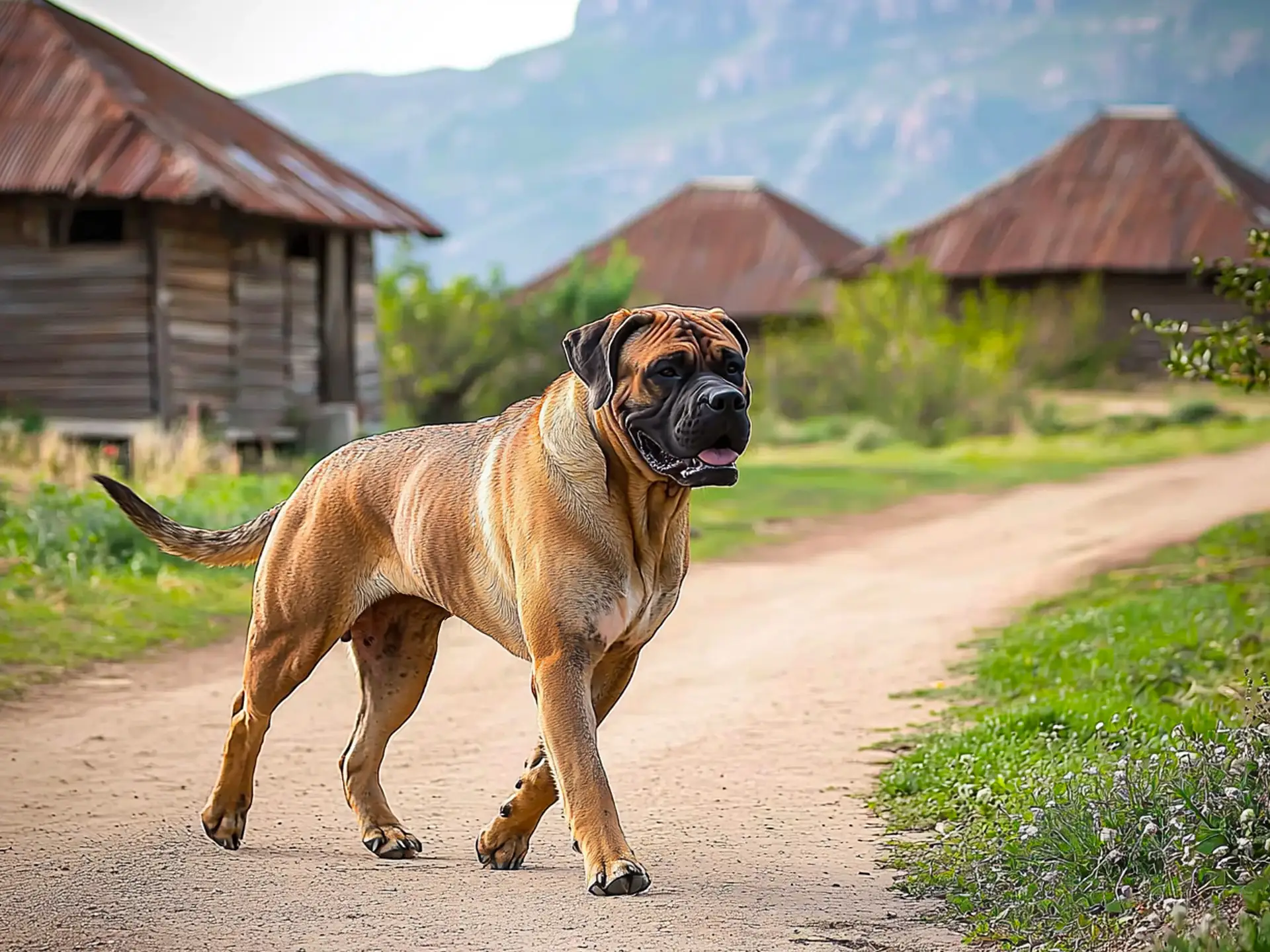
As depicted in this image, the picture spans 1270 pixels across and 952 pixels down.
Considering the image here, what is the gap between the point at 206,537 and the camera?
20.8 ft

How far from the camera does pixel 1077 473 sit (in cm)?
2294

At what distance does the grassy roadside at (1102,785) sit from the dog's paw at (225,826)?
2290 millimetres

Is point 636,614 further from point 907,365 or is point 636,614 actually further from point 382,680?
point 907,365

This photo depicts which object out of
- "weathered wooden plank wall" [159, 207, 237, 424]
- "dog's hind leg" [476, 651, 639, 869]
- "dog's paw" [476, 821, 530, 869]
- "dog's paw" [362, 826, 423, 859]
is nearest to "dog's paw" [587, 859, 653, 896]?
"dog's hind leg" [476, 651, 639, 869]

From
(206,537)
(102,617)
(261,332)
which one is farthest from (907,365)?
(206,537)

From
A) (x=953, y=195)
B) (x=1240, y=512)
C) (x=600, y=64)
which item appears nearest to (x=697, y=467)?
(x=1240, y=512)

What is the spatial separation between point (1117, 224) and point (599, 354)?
36841mm

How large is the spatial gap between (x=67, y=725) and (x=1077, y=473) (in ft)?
56.0

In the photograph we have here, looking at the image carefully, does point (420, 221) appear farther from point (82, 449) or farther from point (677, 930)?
point (677, 930)

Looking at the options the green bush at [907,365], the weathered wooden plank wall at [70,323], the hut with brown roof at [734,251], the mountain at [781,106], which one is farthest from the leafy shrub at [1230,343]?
the mountain at [781,106]

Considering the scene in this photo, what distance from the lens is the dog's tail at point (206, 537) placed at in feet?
20.5

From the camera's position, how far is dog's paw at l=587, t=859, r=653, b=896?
492 centimetres

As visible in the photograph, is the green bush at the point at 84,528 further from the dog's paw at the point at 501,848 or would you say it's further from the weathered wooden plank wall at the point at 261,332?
the weathered wooden plank wall at the point at 261,332

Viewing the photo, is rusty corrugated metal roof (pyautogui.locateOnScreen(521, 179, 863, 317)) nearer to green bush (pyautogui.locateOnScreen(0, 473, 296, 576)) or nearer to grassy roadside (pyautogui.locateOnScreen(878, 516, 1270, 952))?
green bush (pyautogui.locateOnScreen(0, 473, 296, 576))
